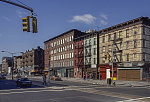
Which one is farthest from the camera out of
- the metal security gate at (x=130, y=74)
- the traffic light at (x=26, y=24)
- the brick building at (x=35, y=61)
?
the brick building at (x=35, y=61)

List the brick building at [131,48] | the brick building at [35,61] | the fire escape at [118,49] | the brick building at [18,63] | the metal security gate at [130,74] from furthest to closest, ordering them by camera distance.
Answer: the brick building at [18,63] < the brick building at [35,61] < the fire escape at [118,49] < the metal security gate at [130,74] < the brick building at [131,48]

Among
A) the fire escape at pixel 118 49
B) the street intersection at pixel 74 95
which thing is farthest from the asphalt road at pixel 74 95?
the fire escape at pixel 118 49

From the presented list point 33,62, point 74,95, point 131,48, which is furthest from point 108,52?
point 33,62

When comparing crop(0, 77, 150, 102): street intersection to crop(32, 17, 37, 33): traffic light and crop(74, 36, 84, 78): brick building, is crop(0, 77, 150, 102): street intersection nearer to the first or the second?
crop(32, 17, 37, 33): traffic light

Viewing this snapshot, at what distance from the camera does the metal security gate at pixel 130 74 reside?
43531mm

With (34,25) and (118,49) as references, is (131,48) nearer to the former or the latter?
(118,49)

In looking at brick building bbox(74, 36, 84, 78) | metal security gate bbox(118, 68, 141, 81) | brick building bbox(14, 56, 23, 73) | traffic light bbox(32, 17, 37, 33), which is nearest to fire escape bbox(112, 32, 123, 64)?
metal security gate bbox(118, 68, 141, 81)

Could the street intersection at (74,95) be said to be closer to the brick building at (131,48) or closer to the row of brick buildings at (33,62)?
the brick building at (131,48)

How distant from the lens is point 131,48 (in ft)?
148

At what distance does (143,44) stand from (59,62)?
4338cm

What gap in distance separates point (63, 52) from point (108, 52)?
1082 inches

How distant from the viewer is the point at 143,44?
141 ft

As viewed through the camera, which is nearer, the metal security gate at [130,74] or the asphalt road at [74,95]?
the asphalt road at [74,95]

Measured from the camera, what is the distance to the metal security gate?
43531mm
